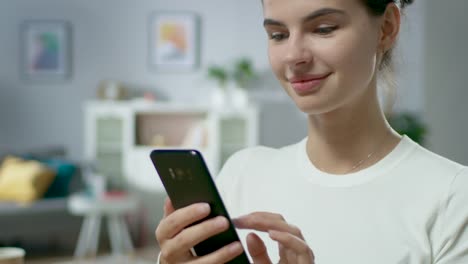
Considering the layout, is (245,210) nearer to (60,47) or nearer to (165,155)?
(165,155)

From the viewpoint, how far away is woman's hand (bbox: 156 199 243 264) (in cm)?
86

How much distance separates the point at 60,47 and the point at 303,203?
6798 millimetres

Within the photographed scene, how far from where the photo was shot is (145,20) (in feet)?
25.1

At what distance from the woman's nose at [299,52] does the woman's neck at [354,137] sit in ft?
0.38

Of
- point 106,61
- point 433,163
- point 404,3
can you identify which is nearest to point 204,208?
point 433,163

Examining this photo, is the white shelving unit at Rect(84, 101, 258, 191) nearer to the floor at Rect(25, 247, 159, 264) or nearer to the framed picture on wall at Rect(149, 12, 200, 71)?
the framed picture on wall at Rect(149, 12, 200, 71)

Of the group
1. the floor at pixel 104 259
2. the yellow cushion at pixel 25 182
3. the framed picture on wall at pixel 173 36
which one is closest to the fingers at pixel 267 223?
the floor at pixel 104 259

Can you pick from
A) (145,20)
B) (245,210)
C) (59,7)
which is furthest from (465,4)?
(245,210)

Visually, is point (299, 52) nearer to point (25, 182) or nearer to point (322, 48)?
point (322, 48)

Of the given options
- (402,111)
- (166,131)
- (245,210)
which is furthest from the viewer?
(166,131)

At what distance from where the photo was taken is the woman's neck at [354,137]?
41.3 inches

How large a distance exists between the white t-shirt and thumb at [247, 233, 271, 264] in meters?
0.11

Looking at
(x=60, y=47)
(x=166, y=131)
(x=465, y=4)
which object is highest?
(x=465, y=4)

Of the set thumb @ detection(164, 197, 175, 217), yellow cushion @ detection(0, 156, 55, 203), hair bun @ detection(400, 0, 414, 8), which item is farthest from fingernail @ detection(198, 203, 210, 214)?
yellow cushion @ detection(0, 156, 55, 203)
